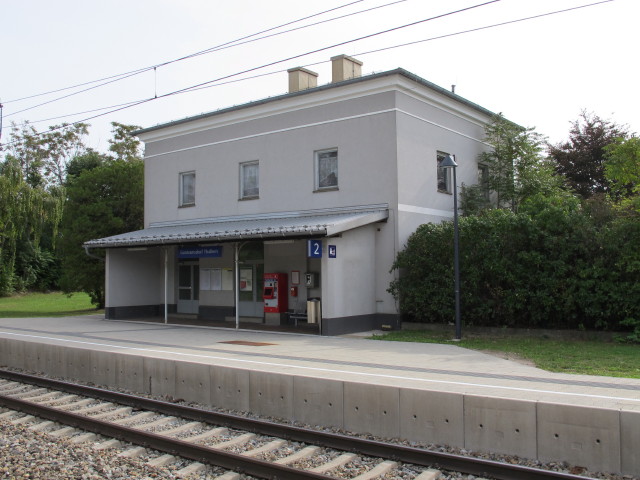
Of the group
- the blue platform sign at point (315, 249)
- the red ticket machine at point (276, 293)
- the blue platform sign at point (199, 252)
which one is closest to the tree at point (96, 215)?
the blue platform sign at point (199, 252)

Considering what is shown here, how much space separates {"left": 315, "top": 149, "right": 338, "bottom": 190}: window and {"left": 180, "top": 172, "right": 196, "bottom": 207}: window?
20.6 ft

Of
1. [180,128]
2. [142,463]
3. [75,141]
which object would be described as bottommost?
[142,463]

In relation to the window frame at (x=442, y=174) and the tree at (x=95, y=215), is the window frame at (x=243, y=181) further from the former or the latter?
the tree at (x=95, y=215)

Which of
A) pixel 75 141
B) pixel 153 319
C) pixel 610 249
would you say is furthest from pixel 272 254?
pixel 75 141

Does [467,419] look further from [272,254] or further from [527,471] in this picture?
[272,254]

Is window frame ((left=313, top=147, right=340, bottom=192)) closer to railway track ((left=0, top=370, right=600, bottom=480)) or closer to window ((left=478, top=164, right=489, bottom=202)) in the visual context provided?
window ((left=478, top=164, right=489, bottom=202))

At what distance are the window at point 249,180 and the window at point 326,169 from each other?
2.68 meters

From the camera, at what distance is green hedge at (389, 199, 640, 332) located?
1443cm

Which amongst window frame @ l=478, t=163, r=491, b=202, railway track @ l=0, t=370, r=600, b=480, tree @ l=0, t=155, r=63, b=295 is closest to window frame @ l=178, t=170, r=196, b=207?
tree @ l=0, t=155, r=63, b=295

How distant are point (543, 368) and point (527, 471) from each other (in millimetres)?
5263

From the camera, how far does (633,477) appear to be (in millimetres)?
6223

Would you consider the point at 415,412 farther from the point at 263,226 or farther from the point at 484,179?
the point at 484,179

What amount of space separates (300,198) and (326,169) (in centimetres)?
132

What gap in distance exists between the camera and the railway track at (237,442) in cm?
641
